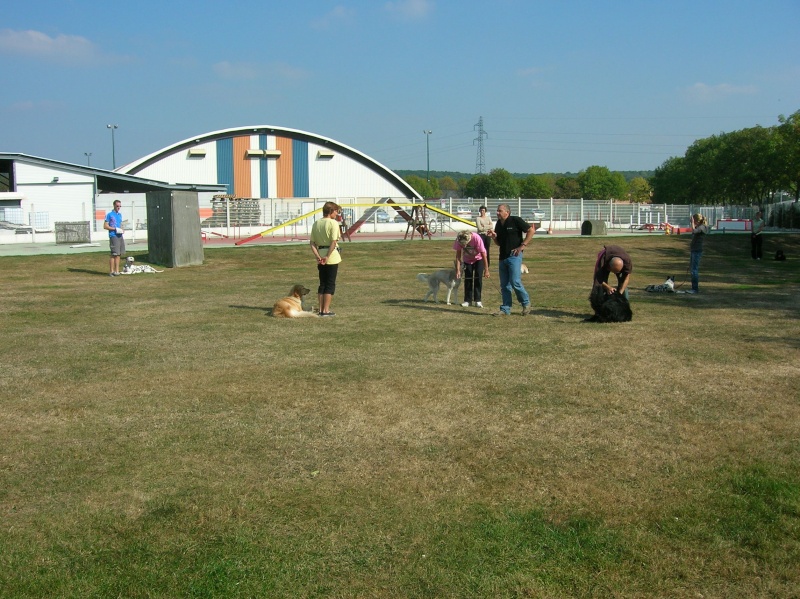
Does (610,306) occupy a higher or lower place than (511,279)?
lower

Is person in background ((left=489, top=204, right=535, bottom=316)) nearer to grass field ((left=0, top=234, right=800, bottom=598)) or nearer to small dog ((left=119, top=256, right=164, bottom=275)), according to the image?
grass field ((left=0, top=234, right=800, bottom=598))

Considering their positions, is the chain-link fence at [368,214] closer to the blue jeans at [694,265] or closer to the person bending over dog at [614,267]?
the blue jeans at [694,265]

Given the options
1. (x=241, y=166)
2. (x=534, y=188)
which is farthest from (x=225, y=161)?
(x=534, y=188)

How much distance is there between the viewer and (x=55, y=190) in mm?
39500

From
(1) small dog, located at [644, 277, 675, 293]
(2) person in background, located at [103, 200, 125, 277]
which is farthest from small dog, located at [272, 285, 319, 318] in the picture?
(2) person in background, located at [103, 200, 125, 277]

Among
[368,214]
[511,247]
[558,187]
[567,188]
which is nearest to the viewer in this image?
[511,247]

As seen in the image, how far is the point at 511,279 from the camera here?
11711 mm

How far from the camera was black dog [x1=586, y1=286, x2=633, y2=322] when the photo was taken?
35.9ft

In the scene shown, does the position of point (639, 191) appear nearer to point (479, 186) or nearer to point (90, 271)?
point (479, 186)

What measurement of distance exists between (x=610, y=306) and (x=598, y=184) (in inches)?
5061

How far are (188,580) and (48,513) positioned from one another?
1.23m

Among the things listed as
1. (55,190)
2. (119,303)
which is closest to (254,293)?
(119,303)

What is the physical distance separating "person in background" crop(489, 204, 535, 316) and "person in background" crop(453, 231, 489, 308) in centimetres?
68

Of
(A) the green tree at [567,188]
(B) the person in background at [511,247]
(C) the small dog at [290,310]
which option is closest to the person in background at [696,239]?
(B) the person in background at [511,247]
